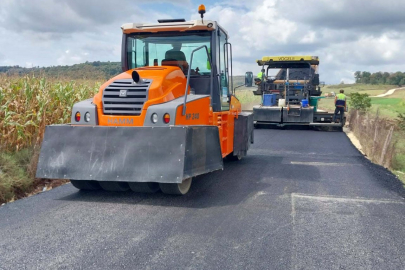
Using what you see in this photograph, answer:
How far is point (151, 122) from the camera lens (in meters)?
5.58

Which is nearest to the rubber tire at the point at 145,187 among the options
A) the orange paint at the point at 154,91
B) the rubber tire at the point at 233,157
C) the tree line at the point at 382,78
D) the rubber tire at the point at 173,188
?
the rubber tire at the point at 173,188

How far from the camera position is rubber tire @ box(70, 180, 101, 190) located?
5867mm

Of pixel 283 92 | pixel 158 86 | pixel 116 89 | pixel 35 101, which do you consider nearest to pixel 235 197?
pixel 158 86

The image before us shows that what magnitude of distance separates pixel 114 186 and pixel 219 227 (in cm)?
189

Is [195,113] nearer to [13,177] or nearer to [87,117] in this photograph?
[87,117]

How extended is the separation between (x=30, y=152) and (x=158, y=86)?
9.90 feet

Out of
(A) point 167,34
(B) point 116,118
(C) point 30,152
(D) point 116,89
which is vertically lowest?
(C) point 30,152

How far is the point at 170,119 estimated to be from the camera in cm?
549

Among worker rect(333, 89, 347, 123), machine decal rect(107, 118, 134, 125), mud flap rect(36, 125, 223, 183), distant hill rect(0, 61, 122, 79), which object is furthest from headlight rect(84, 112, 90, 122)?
worker rect(333, 89, 347, 123)

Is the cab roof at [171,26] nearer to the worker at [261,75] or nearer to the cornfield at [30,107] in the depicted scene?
the cornfield at [30,107]

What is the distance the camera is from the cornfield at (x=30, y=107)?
24.6ft

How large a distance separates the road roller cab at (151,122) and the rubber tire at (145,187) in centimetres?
1

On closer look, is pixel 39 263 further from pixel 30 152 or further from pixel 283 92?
pixel 283 92

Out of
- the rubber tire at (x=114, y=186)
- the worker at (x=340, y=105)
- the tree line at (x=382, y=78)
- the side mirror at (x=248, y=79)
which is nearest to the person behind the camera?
the rubber tire at (x=114, y=186)
